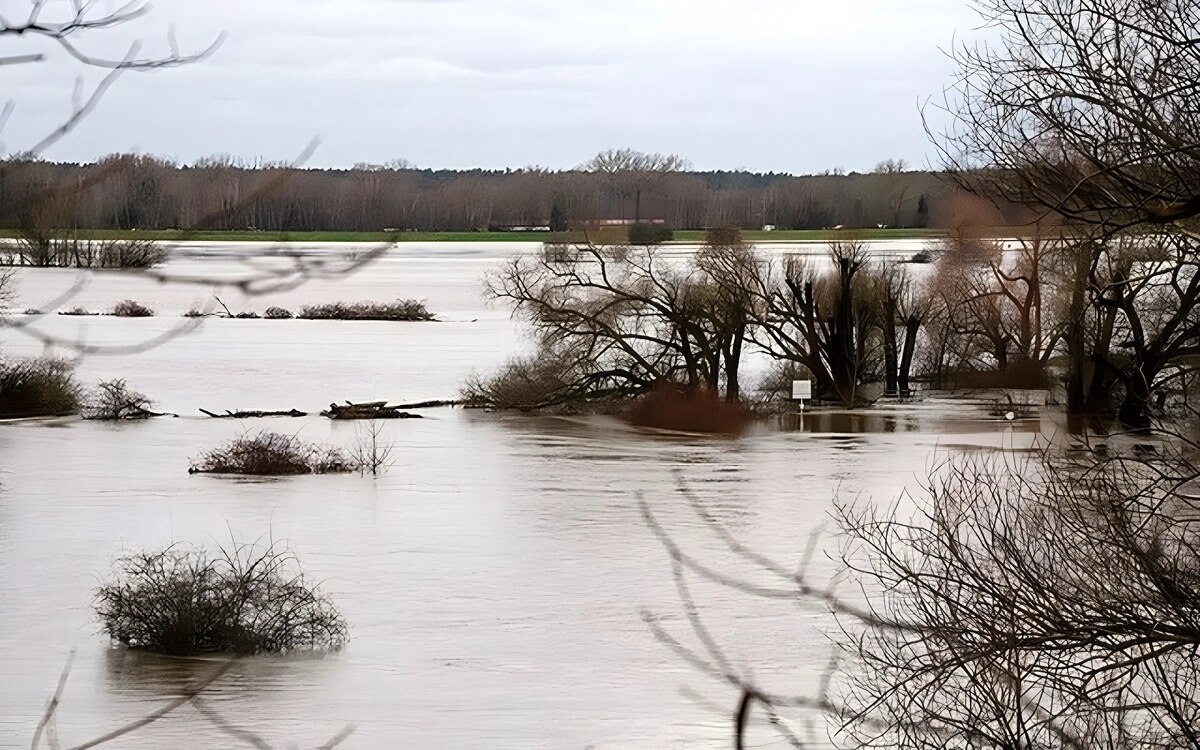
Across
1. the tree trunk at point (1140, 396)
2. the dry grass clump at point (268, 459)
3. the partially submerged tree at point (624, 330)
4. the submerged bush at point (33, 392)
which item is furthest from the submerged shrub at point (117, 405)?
the tree trunk at point (1140, 396)

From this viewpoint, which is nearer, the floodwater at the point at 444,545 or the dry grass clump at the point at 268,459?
the floodwater at the point at 444,545

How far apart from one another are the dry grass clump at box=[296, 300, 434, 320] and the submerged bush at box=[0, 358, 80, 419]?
40193 mm

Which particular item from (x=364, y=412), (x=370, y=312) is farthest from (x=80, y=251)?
(x=370, y=312)

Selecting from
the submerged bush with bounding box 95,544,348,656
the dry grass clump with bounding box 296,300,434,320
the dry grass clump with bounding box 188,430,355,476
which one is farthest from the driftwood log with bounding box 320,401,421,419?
the dry grass clump with bounding box 296,300,434,320

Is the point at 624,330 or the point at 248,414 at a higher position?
the point at 624,330

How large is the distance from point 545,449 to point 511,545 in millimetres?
14644

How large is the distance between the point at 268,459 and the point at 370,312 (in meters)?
53.8

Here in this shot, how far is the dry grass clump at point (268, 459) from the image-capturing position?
39.9 metres

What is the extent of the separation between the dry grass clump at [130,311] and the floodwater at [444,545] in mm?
24220

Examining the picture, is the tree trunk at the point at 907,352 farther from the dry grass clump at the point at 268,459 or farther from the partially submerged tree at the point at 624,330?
the dry grass clump at the point at 268,459

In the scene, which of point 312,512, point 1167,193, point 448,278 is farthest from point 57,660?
point 448,278

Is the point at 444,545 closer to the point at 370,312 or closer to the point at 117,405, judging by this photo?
the point at 117,405

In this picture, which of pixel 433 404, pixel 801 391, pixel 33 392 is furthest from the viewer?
pixel 801 391

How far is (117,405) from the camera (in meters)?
49.4
